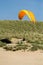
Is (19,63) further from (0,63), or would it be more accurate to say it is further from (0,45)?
(0,45)

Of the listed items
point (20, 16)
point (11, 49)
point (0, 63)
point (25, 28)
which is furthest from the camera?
point (25, 28)

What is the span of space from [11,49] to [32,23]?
198 ft

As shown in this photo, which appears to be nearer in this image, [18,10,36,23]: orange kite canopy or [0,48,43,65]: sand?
[0,48,43,65]: sand

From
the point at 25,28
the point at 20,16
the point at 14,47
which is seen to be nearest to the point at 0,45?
the point at 14,47

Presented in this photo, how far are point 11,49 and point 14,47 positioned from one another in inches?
31.9

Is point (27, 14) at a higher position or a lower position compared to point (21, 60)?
higher

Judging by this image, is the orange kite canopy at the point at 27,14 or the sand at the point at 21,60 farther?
the orange kite canopy at the point at 27,14

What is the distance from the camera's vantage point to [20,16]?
60.5m

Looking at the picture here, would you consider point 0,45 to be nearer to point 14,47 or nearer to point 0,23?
point 14,47

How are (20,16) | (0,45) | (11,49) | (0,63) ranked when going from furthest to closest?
(20,16)
(0,45)
(11,49)
(0,63)

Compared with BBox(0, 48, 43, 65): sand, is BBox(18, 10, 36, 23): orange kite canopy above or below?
above

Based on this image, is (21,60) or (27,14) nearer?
(21,60)

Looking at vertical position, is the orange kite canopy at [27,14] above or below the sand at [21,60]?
above

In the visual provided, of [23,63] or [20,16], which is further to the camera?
[20,16]
